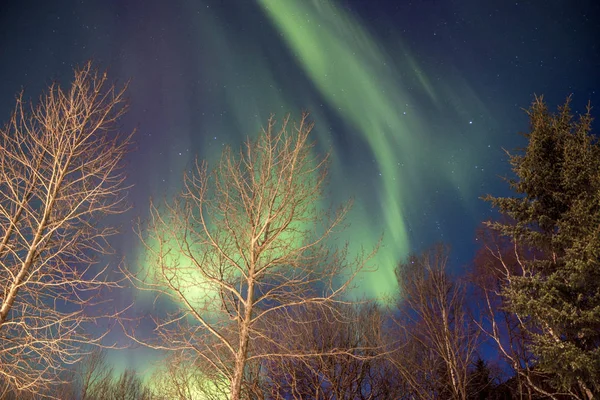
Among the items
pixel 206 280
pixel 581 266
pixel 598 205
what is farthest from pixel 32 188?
pixel 598 205

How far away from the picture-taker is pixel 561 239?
8383 millimetres

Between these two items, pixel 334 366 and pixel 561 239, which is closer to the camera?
pixel 561 239

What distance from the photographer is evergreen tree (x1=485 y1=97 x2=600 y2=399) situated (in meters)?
7.29

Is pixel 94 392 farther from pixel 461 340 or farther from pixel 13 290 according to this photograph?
pixel 461 340

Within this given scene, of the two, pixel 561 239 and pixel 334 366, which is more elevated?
pixel 561 239

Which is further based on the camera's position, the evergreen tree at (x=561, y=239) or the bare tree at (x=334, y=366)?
the bare tree at (x=334, y=366)

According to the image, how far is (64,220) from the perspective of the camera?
20.3 ft

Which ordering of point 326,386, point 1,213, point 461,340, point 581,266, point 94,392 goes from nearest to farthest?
point 1,213
point 581,266
point 461,340
point 326,386
point 94,392

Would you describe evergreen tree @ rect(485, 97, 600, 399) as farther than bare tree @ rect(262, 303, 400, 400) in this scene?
No

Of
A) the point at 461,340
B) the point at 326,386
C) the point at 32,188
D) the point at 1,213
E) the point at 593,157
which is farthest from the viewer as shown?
the point at 326,386

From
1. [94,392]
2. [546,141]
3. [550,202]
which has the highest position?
[546,141]

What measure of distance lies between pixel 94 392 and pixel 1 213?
26051 mm

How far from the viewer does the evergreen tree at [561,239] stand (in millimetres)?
7293

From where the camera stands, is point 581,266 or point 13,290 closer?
point 13,290
